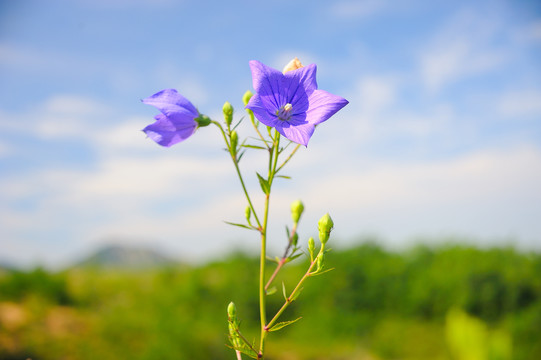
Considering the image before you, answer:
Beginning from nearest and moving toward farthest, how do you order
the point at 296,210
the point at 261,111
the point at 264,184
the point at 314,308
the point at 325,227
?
1. the point at 261,111
2. the point at 264,184
3. the point at 325,227
4. the point at 296,210
5. the point at 314,308

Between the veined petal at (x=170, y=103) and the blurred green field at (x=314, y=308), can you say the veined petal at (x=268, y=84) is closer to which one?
the veined petal at (x=170, y=103)

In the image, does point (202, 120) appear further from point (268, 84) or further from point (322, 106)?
point (322, 106)

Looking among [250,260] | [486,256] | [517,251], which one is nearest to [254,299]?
[250,260]

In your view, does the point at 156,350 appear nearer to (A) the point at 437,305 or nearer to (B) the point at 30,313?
(B) the point at 30,313

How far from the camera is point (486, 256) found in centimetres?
861

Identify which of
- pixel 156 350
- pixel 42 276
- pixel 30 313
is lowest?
pixel 156 350

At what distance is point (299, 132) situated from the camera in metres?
0.97

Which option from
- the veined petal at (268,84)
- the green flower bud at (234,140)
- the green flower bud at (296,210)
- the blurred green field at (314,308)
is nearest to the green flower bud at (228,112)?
the green flower bud at (234,140)

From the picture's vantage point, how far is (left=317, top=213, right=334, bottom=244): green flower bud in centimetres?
120

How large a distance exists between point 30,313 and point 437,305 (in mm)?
7074

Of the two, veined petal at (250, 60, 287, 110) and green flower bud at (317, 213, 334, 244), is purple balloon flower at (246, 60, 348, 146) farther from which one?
green flower bud at (317, 213, 334, 244)

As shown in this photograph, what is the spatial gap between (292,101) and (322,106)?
0.09 metres

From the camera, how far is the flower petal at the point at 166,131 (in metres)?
1.02

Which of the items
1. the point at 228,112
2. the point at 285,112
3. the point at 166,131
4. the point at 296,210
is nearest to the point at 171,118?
the point at 166,131
